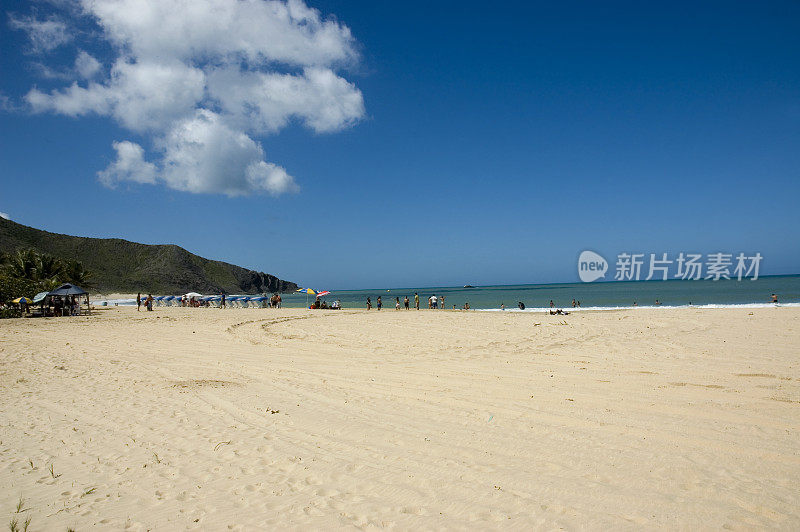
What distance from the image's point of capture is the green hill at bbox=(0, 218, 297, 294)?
93.8m

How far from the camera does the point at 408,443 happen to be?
5266mm

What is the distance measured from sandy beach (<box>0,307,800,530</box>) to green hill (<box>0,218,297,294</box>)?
92.1 m

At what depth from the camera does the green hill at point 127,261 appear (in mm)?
93812

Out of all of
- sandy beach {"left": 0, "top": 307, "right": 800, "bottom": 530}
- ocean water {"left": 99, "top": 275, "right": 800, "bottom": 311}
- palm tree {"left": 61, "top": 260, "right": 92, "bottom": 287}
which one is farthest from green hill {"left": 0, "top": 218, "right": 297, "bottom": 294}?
sandy beach {"left": 0, "top": 307, "right": 800, "bottom": 530}

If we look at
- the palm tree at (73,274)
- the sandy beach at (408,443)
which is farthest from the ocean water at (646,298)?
the sandy beach at (408,443)

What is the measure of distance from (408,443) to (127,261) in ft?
Result: 449

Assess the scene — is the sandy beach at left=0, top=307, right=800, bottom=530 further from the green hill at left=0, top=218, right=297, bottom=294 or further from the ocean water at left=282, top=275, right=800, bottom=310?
the green hill at left=0, top=218, right=297, bottom=294

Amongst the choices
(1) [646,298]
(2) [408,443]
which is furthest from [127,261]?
(2) [408,443]

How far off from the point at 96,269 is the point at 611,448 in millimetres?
126812

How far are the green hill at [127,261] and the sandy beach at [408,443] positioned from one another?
302 feet

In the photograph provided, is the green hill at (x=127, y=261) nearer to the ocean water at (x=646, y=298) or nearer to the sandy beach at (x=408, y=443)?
the ocean water at (x=646, y=298)

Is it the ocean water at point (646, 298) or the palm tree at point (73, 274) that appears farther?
the palm tree at point (73, 274)

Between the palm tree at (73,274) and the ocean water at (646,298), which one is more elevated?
the palm tree at (73,274)

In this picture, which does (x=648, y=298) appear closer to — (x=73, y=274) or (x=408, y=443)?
(x=408, y=443)
